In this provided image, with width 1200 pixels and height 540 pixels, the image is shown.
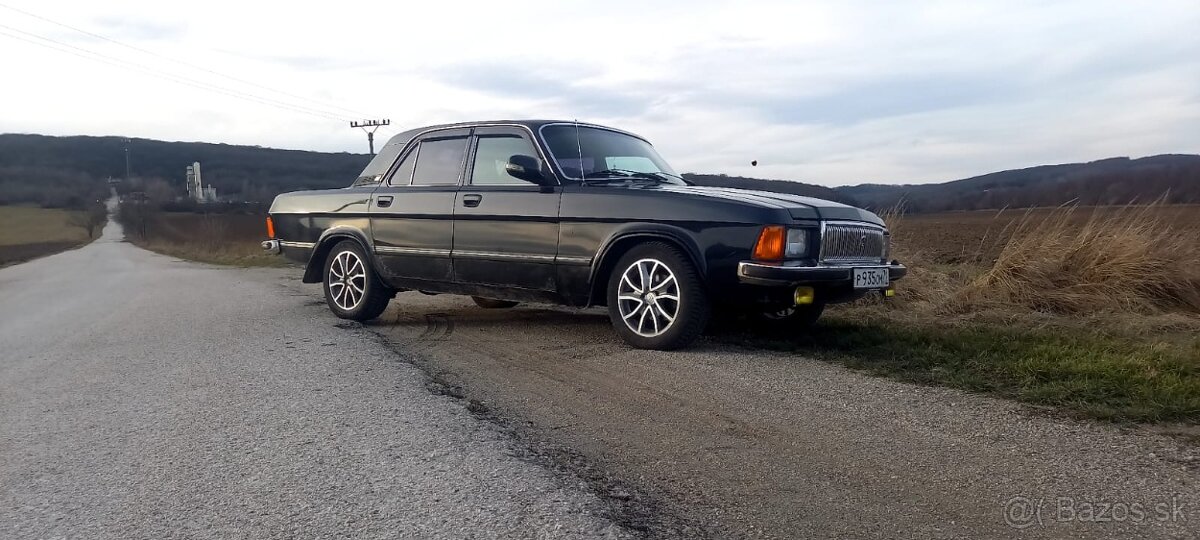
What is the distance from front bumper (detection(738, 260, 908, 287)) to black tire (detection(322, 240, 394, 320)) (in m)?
3.53

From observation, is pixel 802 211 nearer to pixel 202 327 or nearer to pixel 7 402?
pixel 7 402

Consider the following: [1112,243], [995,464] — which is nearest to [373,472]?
[995,464]

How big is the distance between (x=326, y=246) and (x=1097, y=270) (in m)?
7.06

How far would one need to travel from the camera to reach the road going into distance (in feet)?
8.99

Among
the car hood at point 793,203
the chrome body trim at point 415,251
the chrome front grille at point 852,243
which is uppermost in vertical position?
the car hood at point 793,203

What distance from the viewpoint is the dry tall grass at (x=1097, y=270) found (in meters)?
7.50

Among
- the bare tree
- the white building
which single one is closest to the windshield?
the white building

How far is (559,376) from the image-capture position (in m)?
5.02

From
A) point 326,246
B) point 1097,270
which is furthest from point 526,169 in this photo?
point 1097,270

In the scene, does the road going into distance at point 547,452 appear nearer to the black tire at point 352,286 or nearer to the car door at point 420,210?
the car door at point 420,210

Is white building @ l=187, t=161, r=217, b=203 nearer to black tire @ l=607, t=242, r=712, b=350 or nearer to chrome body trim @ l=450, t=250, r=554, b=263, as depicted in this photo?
chrome body trim @ l=450, t=250, r=554, b=263

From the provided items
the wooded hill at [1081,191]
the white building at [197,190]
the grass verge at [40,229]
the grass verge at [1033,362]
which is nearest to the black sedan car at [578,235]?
the grass verge at [1033,362]

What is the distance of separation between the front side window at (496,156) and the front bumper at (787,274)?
2.05 m

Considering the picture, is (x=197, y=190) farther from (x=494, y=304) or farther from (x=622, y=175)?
(x=622, y=175)
